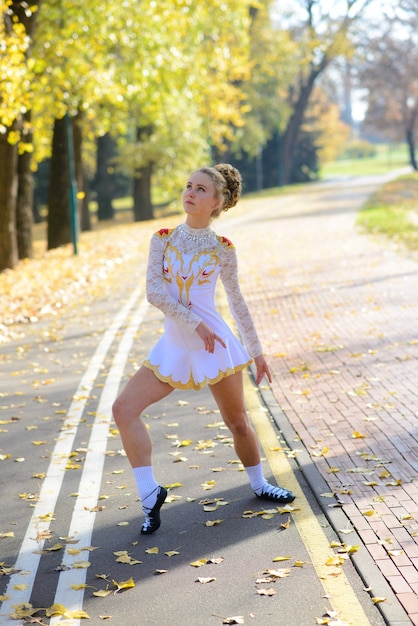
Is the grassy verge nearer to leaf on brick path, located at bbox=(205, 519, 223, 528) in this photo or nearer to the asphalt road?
the asphalt road

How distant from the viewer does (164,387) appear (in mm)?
5887

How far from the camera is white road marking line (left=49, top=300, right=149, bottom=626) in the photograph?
4.98 m

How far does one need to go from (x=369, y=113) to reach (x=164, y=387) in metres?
79.6

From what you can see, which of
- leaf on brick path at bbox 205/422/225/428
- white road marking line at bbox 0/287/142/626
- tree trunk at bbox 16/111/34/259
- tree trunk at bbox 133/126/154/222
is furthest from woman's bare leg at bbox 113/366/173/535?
tree trunk at bbox 133/126/154/222

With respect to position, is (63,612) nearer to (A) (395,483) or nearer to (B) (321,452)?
(A) (395,483)

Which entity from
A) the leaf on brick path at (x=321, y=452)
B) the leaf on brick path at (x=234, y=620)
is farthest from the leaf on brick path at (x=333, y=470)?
the leaf on brick path at (x=234, y=620)

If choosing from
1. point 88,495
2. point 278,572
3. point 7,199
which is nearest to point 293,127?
point 7,199

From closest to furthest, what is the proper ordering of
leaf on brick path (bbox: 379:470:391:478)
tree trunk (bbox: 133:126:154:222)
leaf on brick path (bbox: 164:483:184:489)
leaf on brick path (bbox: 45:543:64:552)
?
leaf on brick path (bbox: 45:543:64:552) < leaf on brick path (bbox: 379:470:391:478) < leaf on brick path (bbox: 164:483:184:489) < tree trunk (bbox: 133:126:154:222)

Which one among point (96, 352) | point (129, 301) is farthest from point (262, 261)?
point (96, 352)

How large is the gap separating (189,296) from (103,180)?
46.0 metres

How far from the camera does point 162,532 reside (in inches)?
232

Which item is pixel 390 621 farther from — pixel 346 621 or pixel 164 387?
pixel 164 387

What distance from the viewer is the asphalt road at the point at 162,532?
4.79 metres

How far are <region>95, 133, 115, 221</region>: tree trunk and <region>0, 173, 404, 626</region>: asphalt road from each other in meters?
40.5
